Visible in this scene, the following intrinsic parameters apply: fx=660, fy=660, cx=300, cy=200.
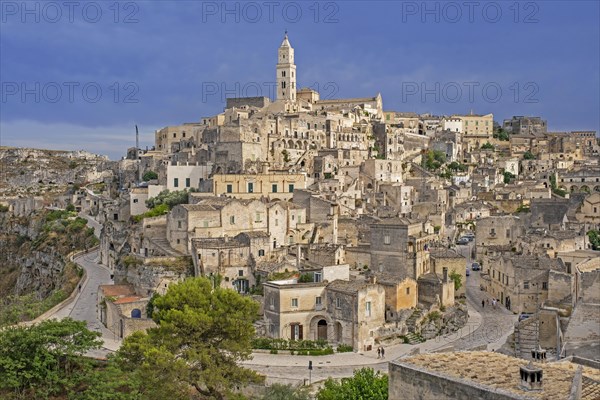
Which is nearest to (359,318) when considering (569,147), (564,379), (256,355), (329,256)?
(256,355)

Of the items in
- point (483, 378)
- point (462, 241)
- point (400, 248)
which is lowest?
point (483, 378)

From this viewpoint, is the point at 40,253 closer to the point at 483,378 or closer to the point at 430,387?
the point at 430,387

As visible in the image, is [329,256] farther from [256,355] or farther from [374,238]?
[256,355]

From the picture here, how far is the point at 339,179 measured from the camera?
7100 centimetres

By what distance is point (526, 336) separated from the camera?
36531mm

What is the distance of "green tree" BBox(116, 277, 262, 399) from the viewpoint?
2734 centimetres

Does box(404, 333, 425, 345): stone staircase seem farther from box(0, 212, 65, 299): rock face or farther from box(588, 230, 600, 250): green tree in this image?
box(0, 212, 65, 299): rock face

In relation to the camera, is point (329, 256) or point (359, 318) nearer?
point (359, 318)

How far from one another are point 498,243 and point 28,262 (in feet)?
161

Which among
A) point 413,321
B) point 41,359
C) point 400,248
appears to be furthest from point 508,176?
point 41,359

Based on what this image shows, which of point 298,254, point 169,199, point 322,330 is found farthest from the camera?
point 169,199

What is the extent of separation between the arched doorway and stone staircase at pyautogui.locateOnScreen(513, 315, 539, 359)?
431 inches

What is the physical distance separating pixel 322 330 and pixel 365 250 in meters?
10.0

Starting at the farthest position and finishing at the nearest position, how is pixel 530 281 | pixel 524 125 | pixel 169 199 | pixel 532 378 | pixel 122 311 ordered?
pixel 524 125, pixel 169 199, pixel 530 281, pixel 122 311, pixel 532 378
